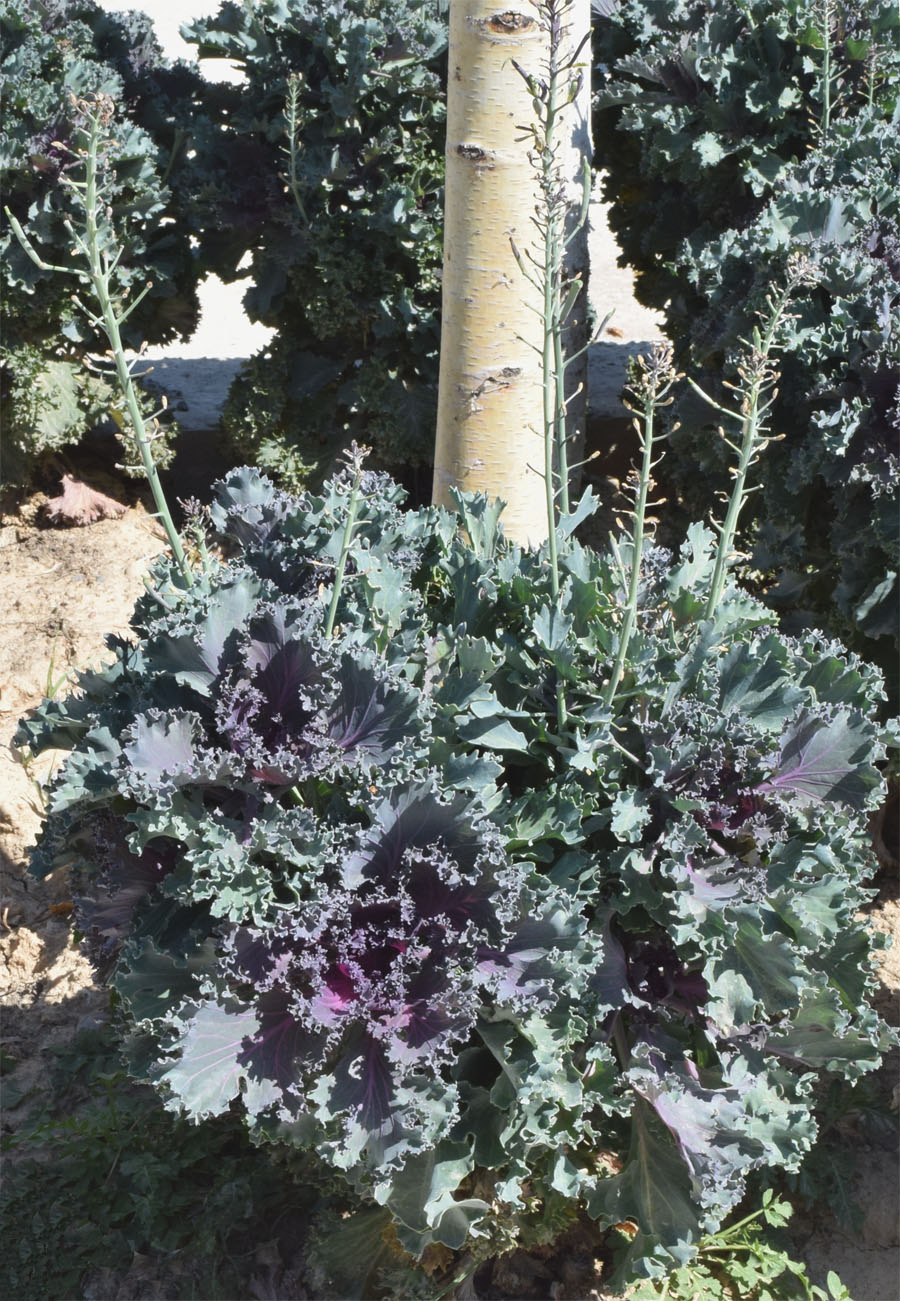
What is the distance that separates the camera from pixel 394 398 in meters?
4.69

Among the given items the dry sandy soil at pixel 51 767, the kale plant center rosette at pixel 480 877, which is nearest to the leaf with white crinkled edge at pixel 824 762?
the kale plant center rosette at pixel 480 877

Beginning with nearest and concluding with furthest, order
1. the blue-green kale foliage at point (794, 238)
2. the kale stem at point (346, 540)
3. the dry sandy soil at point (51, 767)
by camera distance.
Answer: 1. the kale stem at point (346, 540)
2. the dry sandy soil at point (51, 767)
3. the blue-green kale foliage at point (794, 238)

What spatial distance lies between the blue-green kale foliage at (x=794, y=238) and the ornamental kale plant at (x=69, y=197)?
1659 mm

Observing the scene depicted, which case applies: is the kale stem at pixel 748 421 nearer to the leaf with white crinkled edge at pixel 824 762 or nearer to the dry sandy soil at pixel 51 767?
the leaf with white crinkled edge at pixel 824 762

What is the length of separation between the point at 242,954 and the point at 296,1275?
1.06 metres

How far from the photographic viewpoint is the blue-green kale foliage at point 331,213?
4418mm

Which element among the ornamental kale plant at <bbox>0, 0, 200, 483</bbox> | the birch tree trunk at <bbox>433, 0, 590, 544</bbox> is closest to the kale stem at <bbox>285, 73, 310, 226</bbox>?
the ornamental kale plant at <bbox>0, 0, 200, 483</bbox>

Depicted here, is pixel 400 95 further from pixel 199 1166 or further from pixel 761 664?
pixel 199 1166

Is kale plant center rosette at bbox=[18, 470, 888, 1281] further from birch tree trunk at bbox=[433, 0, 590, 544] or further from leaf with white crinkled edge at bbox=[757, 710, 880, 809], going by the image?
birch tree trunk at bbox=[433, 0, 590, 544]

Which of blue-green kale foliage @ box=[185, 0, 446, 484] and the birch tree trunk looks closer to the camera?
the birch tree trunk

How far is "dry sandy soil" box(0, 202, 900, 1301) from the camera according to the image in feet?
9.53

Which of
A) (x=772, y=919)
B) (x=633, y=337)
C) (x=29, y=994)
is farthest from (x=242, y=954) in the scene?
(x=633, y=337)

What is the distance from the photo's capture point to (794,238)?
354cm

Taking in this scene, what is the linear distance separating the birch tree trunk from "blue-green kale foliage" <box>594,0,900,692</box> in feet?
2.33
